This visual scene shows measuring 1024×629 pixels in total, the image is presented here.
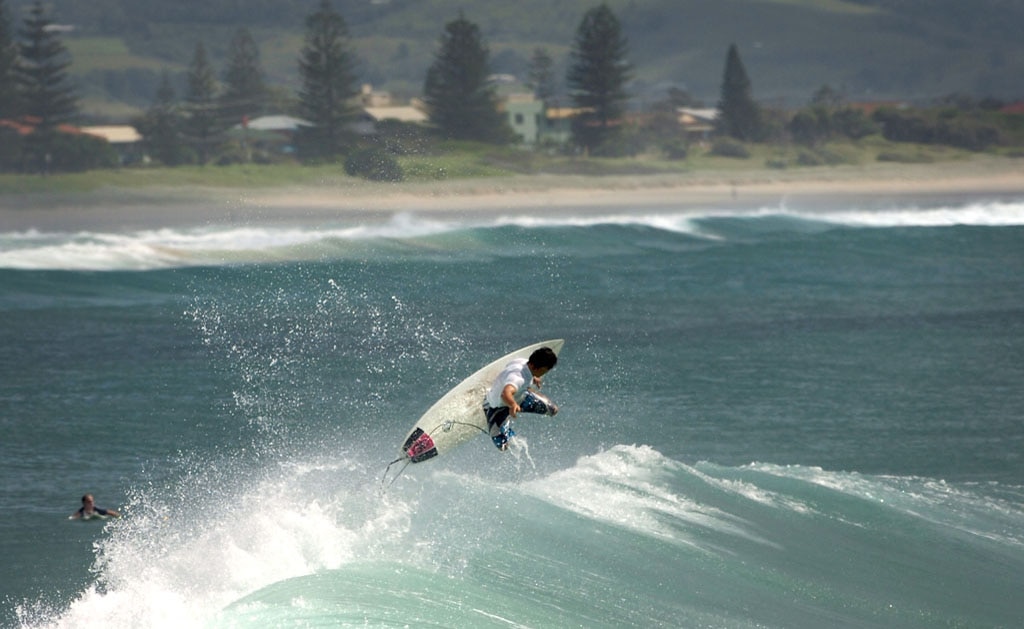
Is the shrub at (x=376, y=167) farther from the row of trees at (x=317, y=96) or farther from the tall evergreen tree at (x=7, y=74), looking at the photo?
the tall evergreen tree at (x=7, y=74)

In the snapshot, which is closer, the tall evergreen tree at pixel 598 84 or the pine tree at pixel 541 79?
the tall evergreen tree at pixel 598 84

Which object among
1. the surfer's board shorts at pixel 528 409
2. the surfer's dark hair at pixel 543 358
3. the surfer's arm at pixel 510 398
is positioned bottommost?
the surfer's board shorts at pixel 528 409

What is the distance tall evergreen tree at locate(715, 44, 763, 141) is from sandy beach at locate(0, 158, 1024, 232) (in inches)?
543

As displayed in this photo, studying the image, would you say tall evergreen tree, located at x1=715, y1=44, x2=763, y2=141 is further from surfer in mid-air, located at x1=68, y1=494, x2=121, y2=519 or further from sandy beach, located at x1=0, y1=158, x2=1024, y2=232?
surfer in mid-air, located at x1=68, y1=494, x2=121, y2=519

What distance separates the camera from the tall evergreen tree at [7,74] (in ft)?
300

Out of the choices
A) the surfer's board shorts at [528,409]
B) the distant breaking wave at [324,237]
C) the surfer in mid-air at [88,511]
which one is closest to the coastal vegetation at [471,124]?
the distant breaking wave at [324,237]

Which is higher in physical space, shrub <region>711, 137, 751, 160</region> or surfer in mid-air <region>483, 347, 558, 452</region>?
shrub <region>711, 137, 751, 160</region>

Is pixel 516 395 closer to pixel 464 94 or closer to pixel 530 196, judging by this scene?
pixel 530 196

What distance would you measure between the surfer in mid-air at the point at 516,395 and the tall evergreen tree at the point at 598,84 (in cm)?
8396

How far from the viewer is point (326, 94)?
93812 mm

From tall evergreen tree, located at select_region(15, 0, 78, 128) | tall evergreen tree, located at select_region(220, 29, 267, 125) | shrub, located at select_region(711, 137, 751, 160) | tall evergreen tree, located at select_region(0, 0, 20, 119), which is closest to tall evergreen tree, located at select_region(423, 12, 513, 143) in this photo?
tall evergreen tree, located at select_region(220, 29, 267, 125)

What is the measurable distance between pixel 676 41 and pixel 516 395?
18167 centimetres

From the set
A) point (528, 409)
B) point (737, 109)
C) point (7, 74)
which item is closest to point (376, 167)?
point (528, 409)

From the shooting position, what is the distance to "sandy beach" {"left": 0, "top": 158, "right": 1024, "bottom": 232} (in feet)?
169
